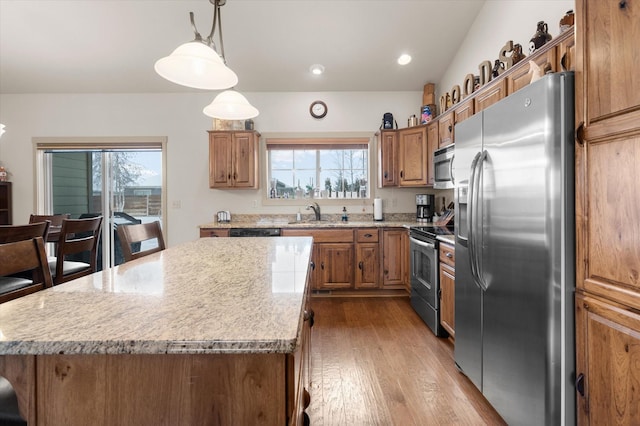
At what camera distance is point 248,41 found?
3469 mm

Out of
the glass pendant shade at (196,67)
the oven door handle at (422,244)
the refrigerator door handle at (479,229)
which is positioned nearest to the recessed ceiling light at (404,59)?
the oven door handle at (422,244)

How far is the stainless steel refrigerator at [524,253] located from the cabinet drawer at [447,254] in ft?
1.61

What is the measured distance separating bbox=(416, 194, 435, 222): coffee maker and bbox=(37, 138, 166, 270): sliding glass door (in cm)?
369

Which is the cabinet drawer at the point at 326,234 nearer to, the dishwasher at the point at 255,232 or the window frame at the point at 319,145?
the dishwasher at the point at 255,232

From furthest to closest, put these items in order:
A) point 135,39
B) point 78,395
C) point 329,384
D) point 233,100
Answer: point 135,39
point 233,100
point 329,384
point 78,395

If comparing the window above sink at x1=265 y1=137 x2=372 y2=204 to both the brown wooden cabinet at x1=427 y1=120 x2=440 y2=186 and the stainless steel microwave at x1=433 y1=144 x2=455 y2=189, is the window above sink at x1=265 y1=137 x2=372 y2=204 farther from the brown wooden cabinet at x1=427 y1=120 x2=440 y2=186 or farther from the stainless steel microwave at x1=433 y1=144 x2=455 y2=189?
the stainless steel microwave at x1=433 y1=144 x2=455 y2=189

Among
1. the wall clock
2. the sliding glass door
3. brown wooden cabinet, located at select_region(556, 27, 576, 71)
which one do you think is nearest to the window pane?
the wall clock

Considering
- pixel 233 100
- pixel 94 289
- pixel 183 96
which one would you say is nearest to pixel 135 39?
pixel 183 96

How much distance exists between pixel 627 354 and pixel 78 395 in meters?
1.61

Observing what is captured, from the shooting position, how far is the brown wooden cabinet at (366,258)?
3637 millimetres

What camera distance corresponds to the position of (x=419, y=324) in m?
2.88

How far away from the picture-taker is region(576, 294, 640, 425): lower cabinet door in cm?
101

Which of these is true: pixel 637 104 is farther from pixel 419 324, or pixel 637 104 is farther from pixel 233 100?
pixel 419 324

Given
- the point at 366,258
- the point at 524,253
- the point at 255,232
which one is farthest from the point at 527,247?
the point at 255,232
